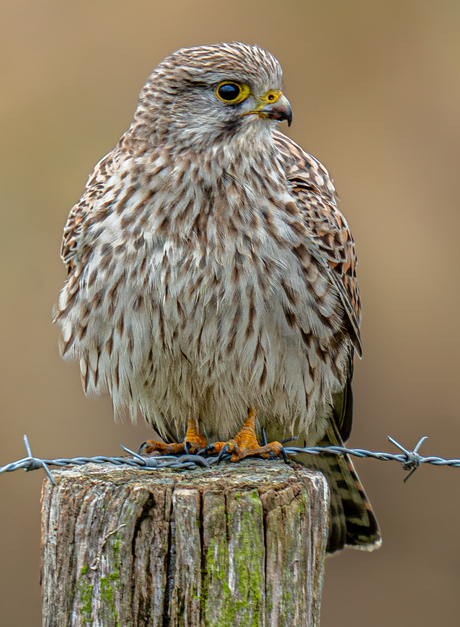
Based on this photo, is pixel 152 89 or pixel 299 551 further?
pixel 152 89

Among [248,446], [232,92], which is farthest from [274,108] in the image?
[248,446]

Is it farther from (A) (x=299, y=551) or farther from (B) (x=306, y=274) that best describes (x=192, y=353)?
(A) (x=299, y=551)

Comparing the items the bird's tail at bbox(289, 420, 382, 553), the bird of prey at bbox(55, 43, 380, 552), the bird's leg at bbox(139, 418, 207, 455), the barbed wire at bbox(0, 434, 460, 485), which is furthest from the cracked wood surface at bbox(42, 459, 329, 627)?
the bird's tail at bbox(289, 420, 382, 553)

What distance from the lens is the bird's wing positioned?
315cm

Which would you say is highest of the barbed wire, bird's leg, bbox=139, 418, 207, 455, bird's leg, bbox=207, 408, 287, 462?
the barbed wire

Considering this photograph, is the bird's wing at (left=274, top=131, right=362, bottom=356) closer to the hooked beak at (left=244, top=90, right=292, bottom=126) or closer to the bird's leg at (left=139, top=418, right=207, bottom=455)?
the hooked beak at (left=244, top=90, right=292, bottom=126)

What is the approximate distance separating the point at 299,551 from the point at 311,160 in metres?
1.85

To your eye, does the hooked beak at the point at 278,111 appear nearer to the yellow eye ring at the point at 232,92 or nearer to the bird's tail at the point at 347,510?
the yellow eye ring at the point at 232,92

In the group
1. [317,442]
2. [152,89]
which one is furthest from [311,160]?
[317,442]

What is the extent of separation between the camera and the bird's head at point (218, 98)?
9.77ft

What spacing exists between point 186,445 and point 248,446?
1.06 ft

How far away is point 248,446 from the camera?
313cm

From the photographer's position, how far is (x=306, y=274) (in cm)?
312

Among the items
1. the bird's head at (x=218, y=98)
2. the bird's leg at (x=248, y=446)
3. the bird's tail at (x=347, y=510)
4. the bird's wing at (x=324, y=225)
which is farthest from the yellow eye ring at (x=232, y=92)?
the bird's tail at (x=347, y=510)
